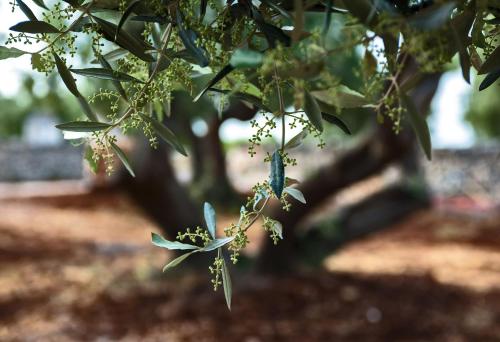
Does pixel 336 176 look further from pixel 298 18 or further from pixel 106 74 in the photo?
pixel 298 18

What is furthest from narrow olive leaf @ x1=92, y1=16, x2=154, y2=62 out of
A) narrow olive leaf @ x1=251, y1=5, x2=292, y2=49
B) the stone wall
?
the stone wall

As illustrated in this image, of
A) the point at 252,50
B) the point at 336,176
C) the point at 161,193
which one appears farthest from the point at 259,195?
the point at 161,193

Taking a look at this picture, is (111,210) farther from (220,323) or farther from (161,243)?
(161,243)

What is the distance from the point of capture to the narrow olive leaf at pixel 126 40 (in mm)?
530

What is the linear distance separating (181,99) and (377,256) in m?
2.21

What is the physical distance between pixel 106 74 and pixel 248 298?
3.23 meters

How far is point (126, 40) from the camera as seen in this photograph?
21.5 inches

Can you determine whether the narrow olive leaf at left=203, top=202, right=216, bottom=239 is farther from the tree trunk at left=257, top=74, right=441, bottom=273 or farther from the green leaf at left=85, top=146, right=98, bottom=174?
the tree trunk at left=257, top=74, right=441, bottom=273

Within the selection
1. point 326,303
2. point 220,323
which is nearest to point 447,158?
point 326,303

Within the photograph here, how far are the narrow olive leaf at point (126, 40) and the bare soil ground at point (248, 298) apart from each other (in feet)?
8.97

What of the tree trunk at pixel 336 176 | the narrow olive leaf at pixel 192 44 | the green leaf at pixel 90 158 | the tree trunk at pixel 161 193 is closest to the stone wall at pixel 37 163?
the tree trunk at pixel 161 193

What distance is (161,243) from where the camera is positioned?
0.55 metres

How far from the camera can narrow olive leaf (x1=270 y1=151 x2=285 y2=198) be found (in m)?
0.50

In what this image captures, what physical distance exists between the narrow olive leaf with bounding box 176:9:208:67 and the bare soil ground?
2.79 meters
